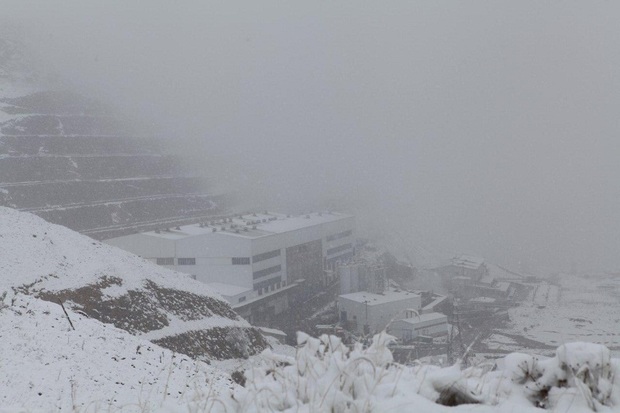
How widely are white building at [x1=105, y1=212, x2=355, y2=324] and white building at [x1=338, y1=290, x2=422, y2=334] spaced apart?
9290 mm

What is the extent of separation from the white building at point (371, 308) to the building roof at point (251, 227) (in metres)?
12.5

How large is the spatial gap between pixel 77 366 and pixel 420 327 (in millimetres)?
46592

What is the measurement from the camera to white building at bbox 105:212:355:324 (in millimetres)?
60969

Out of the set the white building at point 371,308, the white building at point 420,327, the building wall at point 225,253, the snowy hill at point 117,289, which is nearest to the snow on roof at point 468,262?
the white building at point 371,308

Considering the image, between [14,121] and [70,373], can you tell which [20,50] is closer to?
[14,121]

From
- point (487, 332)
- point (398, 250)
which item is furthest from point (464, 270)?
point (487, 332)

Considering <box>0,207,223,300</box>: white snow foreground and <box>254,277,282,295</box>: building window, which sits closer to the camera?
<box>0,207,223,300</box>: white snow foreground

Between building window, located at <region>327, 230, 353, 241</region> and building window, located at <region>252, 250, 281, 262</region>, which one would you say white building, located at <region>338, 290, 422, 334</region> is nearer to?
building window, located at <region>252, 250, 281, 262</region>

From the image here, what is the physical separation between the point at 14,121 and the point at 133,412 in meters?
107

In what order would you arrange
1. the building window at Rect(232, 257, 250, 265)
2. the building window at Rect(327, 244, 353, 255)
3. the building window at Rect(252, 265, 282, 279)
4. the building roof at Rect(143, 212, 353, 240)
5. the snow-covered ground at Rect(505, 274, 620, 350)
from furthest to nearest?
the building window at Rect(327, 244, 353, 255)
the building roof at Rect(143, 212, 353, 240)
the building window at Rect(252, 265, 282, 279)
the building window at Rect(232, 257, 250, 265)
the snow-covered ground at Rect(505, 274, 620, 350)

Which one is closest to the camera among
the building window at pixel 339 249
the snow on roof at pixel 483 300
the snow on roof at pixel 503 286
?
the snow on roof at pixel 483 300

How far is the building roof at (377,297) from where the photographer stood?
56750 millimetres

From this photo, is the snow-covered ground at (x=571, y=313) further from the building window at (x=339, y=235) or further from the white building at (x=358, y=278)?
the building window at (x=339, y=235)

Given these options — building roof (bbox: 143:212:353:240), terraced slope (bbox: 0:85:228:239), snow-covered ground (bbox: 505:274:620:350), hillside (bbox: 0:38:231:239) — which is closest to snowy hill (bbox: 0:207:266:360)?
building roof (bbox: 143:212:353:240)
